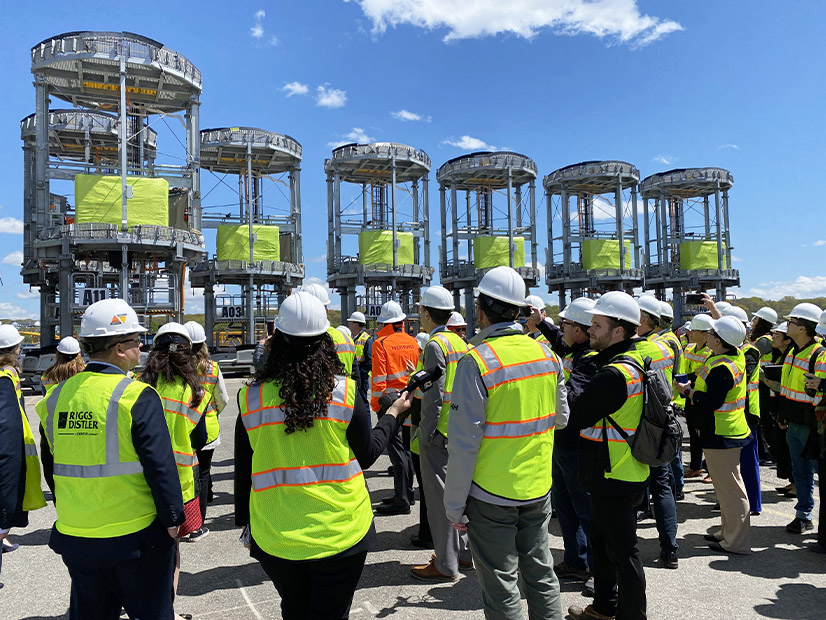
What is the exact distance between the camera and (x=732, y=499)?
5.01 m

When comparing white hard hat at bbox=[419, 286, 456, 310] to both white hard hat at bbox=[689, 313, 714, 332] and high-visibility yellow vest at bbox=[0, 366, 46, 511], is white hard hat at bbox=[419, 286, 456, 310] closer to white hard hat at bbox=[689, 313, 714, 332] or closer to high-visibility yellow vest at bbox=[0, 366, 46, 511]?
high-visibility yellow vest at bbox=[0, 366, 46, 511]

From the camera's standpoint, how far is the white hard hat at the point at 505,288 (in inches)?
127

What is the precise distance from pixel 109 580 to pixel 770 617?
4042 millimetres

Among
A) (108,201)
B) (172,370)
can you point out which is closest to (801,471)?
(172,370)

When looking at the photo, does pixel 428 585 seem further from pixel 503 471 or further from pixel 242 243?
pixel 242 243

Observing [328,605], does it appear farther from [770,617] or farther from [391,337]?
[391,337]

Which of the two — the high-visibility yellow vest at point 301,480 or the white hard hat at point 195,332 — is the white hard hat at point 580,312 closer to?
the high-visibility yellow vest at point 301,480

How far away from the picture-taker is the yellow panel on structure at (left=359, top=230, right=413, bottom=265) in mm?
43562

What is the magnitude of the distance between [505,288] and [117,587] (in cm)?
244

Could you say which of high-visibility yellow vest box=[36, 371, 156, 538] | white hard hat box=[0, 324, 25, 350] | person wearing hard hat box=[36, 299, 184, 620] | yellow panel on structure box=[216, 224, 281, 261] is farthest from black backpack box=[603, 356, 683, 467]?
yellow panel on structure box=[216, 224, 281, 261]

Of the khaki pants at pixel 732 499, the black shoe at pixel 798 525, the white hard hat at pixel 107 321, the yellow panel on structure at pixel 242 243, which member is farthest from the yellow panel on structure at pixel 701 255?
the white hard hat at pixel 107 321

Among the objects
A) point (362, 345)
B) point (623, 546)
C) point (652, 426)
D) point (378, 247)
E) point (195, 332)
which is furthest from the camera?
point (378, 247)

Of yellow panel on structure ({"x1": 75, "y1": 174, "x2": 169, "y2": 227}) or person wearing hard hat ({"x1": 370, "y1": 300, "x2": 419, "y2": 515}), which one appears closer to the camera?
person wearing hard hat ({"x1": 370, "y1": 300, "x2": 419, "y2": 515})

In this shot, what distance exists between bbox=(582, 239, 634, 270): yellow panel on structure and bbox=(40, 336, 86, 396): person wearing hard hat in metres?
48.0
